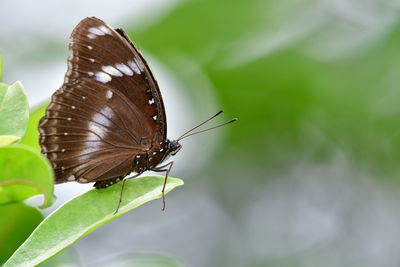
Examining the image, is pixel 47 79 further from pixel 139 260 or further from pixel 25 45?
pixel 139 260

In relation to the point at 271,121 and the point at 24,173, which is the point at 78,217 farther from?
the point at 271,121

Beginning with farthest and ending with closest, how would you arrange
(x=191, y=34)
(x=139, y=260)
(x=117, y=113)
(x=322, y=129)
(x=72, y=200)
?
1. (x=322, y=129)
2. (x=191, y=34)
3. (x=117, y=113)
4. (x=139, y=260)
5. (x=72, y=200)

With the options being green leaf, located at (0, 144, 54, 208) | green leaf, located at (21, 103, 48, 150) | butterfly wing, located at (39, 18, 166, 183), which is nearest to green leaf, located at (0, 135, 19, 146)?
green leaf, located at (0, 144, 54, 208)

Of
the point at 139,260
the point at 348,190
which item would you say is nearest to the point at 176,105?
the point at 348,190

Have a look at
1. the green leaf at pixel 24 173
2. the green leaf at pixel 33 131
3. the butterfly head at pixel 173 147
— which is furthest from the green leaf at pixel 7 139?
the butterfly head at pixel 173 147

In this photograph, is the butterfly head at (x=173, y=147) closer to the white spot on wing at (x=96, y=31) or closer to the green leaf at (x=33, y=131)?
the white spot on wing at (x=96, y=31)

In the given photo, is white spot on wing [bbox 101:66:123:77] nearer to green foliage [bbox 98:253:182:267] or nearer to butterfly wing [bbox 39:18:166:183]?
butterfly wing [bbox 39:18:166:183]

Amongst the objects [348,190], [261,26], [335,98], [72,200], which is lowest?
[348,190]

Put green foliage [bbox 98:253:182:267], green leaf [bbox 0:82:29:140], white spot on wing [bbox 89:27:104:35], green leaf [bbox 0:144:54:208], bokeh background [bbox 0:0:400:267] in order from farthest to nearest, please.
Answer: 1. bokeh background [bbox 0:0:400:267]
2. white spot on wing [bbox 89:27:104:35]
3. green foliage [bbox 98:253:182:267]
4. green leaf [bbox 0:82:29:140]
5. green leaf [bbox 0:144:54:208]
